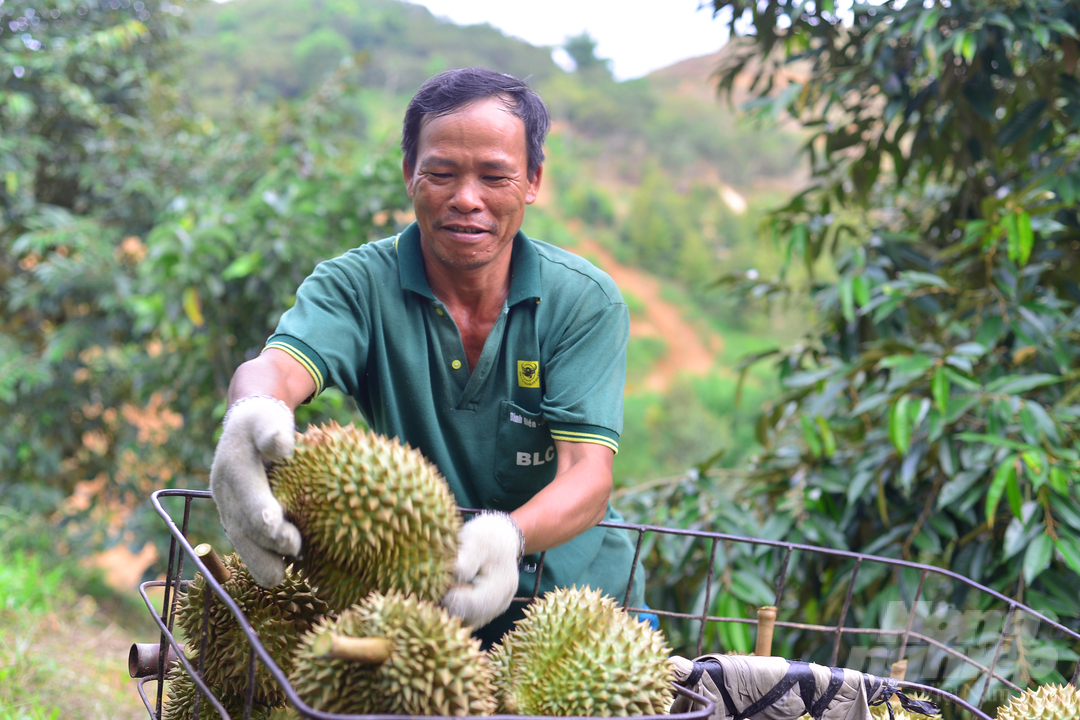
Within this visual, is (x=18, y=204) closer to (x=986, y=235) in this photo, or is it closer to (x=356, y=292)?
(x=356, y=292)

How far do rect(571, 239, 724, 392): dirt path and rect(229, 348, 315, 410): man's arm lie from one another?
1185 inches

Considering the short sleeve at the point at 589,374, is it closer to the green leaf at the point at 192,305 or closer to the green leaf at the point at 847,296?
the green leaf at the point at 847,296

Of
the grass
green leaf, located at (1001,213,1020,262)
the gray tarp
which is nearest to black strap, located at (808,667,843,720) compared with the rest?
the gray tarp

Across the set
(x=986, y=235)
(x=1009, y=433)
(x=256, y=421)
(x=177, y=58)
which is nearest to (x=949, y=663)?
(x=1009, y=433)

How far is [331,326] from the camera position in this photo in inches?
57.2

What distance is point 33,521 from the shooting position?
571 centimetres

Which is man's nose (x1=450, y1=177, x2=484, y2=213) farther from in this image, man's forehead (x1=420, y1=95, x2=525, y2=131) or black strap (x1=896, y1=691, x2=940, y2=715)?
black strap (x1=896, y1=691, x2=940, y2=715)

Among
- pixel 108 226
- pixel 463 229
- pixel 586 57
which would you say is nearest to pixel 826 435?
pixel 463 229

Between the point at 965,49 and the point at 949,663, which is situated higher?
the point at 965,49

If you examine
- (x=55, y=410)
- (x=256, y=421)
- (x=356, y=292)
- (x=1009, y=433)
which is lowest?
(x=55, y=410)

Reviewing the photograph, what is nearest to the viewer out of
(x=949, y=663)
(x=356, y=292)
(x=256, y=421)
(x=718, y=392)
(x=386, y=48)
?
(x=256, y=421)

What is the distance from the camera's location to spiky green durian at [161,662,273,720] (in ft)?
3.97

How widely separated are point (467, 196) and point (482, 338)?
0.33 m

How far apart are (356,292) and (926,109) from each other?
2.31 meters
